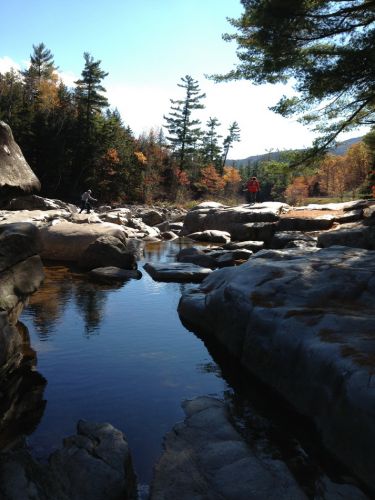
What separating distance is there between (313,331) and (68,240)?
11.2 metres

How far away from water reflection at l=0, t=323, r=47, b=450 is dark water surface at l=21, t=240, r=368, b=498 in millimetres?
108

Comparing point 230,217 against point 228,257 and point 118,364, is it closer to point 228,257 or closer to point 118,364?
point 228,257

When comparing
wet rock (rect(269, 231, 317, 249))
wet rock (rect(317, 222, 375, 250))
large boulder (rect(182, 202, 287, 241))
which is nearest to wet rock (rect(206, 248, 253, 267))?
wet rock (rect(269, 231, 317, 249))

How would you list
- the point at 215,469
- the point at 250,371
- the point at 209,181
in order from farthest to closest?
the point at 209,181
the point at 250,371
the point at 215,469

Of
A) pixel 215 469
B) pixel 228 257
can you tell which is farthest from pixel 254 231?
pixel 215 469

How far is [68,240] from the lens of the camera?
48.3 feet

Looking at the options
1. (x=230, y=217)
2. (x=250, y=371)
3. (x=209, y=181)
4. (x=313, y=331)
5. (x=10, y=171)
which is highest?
(x=209, y=181)

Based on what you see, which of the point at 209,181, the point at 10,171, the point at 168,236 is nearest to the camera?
the point at 10,171

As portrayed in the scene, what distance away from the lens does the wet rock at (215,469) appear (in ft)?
11.3

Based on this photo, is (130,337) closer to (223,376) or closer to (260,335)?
(223,376)

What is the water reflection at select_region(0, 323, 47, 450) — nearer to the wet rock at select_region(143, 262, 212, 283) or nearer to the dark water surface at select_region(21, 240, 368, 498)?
the dark water surface at select_region(21, 240, 368, 498)

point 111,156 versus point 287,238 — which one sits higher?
point 111,156

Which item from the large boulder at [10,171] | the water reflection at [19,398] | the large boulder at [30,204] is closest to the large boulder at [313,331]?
the water reflection at [19,398]

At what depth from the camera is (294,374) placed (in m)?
4.93
